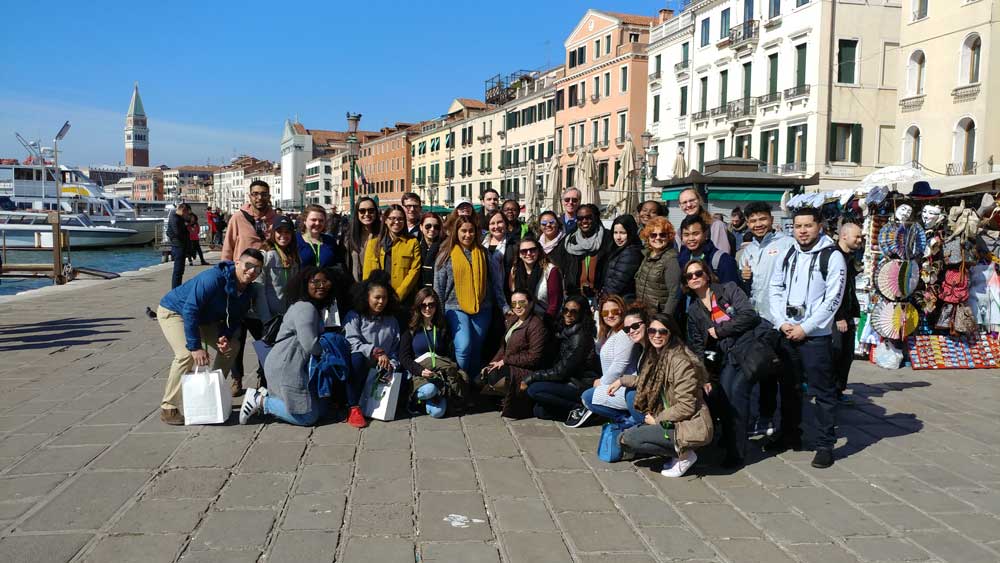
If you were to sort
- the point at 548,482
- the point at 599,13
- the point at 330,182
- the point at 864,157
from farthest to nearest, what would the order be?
the point at 330,182, the point at 599,13, the point at 864,157, the point at 548,482

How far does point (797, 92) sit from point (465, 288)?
2438 centimetres

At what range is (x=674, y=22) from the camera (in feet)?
116

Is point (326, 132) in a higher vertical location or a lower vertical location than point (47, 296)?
higher

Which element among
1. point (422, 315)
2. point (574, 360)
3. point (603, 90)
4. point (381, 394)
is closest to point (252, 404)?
point (381, 394)

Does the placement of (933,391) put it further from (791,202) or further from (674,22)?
(674,22)

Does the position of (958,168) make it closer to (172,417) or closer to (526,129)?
(172,417)

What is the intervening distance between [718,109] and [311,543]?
30834 millimetres

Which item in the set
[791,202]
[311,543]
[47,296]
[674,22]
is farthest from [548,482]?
[674,22]

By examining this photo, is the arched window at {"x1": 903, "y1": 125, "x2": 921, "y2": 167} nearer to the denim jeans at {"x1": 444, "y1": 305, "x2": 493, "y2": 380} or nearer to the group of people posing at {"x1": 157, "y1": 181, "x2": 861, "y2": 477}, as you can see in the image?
the group of people posing at {"x1": 157, "y1": 181, "x2": 861, "y2": 477}

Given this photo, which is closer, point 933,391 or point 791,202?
point 933,391

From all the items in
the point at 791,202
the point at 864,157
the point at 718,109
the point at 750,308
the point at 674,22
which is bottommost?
the point at 750,308

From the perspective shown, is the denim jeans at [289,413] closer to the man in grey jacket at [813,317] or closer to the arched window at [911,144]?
the man in grey jacket at [813,317]

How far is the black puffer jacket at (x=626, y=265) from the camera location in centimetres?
627

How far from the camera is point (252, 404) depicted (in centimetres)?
563
